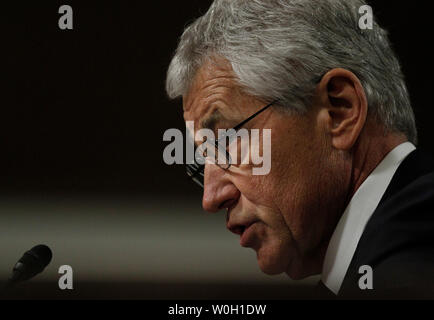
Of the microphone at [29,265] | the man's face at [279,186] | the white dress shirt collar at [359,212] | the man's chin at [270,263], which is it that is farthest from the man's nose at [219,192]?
the microphone at [29,265]

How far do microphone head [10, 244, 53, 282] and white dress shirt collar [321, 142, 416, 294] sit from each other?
1.84 feet

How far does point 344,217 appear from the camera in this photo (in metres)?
1.30

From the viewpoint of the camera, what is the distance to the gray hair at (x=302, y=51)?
1.30 m

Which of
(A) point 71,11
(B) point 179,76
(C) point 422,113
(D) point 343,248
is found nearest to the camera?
(D) point 343,248

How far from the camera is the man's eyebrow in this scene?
136 cm

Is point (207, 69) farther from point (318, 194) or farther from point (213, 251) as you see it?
point (213, 251)

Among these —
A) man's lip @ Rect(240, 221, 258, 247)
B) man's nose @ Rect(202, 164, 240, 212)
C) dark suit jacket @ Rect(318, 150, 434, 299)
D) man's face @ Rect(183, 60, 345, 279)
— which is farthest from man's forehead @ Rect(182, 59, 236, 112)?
dark suit jacket @ Rect(318, 150, 434, 299)

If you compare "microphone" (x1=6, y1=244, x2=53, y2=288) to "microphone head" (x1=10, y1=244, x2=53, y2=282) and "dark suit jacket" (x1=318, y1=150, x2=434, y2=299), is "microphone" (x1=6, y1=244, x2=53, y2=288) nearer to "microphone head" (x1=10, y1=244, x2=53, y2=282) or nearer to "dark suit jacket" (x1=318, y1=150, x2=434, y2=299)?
"microphone head" (x1=10, y1=244, x2=53, y2=282)

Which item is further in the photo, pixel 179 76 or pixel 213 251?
pixel 213 251

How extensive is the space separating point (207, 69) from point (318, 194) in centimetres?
35

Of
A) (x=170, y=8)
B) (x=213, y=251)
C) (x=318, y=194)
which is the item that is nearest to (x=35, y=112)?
(x=170, y=8)

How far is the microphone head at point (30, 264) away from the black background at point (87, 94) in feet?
1.25

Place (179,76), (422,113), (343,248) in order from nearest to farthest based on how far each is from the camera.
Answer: (343,248), (179,76), (422,113)

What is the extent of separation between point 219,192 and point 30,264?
404 mm
